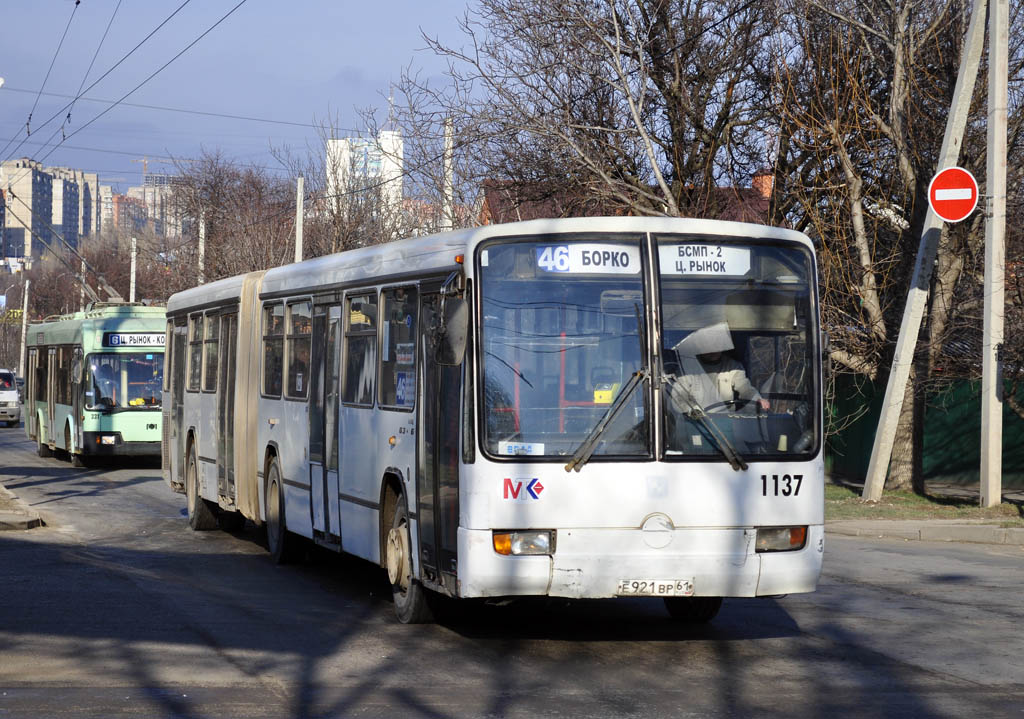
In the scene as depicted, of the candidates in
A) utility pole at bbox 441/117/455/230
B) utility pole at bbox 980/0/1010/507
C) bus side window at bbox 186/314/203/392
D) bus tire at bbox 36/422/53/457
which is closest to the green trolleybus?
bus tire at bbox 36/422/53/457

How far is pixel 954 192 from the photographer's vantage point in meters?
17.9

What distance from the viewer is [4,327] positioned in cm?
10775

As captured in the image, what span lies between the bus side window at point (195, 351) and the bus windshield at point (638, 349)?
8.58 metres

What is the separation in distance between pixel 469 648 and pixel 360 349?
9.39 feet

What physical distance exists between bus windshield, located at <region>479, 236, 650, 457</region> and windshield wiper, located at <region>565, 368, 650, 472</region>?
26 mm

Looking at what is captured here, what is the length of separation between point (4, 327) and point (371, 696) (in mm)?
106984

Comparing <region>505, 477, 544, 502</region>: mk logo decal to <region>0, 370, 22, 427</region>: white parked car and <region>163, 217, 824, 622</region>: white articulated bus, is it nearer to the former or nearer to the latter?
<region>163, 217, 824, 622</region>: white articulated bus

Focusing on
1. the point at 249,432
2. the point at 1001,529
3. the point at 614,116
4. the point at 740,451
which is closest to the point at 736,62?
the point at 614,116

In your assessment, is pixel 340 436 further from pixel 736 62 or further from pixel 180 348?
pixel 736 62

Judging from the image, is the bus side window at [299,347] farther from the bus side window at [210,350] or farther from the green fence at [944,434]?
the green fence at [944,434]

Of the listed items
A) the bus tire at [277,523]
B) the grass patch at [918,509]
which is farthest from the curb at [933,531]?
the bus tire at [277,523]

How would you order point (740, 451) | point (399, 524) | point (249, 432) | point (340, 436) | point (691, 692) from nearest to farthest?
point (691, 692) → point (740, 451) → point (399, 524) → point (340, 436) → point (249, 432)

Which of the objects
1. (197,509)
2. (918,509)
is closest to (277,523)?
(197,509)

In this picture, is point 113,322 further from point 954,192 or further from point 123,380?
point 954,192
